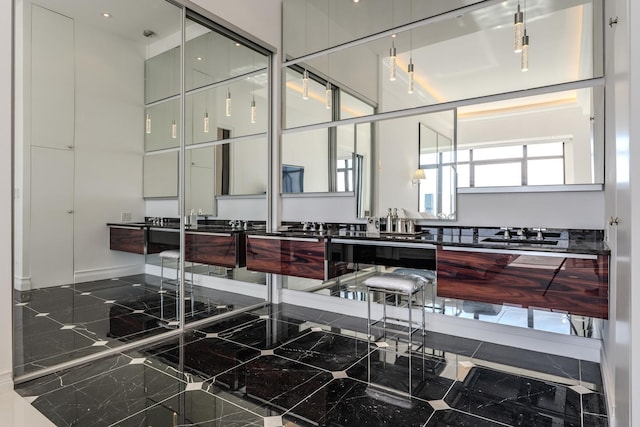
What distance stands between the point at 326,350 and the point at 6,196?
7.76 ft

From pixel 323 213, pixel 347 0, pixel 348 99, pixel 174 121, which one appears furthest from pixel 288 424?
pixel 347 0

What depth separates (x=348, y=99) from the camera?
12.6 ft

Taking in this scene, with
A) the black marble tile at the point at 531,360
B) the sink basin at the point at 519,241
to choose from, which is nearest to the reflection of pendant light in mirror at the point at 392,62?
the sink basin at the point at 519,241

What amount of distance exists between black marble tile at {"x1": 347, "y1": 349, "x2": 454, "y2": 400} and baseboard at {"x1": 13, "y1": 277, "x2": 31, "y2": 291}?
2.21 metres

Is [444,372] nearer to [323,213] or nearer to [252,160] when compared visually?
[323,213]

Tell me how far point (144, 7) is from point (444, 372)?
3.70 m

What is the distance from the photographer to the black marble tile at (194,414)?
1.86m

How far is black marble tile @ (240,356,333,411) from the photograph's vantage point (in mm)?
2105

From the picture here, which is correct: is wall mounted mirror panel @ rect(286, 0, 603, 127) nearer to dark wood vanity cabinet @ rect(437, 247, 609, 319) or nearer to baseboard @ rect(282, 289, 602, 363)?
dark wood vanity cabinet @ rect(437, 247, 609, 319)

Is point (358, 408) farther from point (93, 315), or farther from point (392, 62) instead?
point (392, 62)

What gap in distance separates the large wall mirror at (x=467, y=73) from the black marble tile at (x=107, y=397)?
238 centimetres

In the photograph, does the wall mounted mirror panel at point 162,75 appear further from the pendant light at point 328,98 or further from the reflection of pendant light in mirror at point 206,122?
the pendant light at point 328,98

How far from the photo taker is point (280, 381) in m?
2.33

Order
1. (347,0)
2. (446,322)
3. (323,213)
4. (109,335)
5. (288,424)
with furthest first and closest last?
(323,213) < (347,0) < (446,322) < (109,335) < (288,424)
